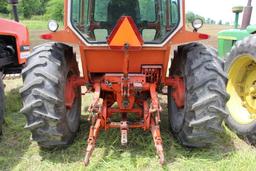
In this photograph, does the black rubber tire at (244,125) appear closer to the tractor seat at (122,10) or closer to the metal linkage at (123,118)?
the metal linkage at (123,118)

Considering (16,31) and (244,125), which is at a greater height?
(16,31)

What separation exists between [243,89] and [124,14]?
73.8 inches

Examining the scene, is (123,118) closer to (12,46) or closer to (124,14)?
(124,14)

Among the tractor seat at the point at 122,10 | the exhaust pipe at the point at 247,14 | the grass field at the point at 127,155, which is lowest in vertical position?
the grass field at the point at 127,155

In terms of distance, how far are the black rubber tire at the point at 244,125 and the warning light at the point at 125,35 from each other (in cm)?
140

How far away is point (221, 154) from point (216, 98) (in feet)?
2.13

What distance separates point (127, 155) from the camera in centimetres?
356

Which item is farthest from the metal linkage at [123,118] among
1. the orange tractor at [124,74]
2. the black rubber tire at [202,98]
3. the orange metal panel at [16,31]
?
the orange metal panel at [16,31]

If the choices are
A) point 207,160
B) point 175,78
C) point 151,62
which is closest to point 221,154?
point 207,160

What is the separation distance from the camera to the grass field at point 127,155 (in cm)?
335

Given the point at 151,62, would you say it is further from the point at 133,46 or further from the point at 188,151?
the point at 188,151

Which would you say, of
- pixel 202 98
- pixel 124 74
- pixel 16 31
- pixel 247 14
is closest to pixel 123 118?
pixel 124 74

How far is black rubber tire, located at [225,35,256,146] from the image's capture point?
12.3 ft

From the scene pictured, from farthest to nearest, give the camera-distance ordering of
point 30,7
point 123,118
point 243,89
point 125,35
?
point 30,7 < point 243,89 < point 123,118 < point 125,35
